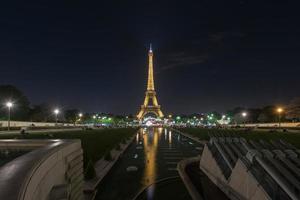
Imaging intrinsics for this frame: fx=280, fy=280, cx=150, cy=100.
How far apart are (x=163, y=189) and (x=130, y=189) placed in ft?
5.25

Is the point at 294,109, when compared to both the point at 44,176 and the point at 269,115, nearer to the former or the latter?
the point at 269,115

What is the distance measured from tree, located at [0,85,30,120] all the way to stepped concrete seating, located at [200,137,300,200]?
74038 millimetres

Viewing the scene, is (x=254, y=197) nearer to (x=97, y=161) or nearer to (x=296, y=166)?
(x=296, y=166)

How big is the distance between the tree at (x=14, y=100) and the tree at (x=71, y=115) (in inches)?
2246

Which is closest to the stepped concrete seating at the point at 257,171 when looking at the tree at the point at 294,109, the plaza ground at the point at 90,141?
the plaza ground at the point at 90,141

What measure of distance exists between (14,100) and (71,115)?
6456 centimetres

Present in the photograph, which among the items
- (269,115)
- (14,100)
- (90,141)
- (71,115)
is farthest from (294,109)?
(71,115)

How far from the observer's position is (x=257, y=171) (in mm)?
9945

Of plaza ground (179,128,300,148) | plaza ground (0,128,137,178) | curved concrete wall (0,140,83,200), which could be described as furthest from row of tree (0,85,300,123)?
curved concrete wall (0,140,83,200)

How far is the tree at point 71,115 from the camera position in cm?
14075

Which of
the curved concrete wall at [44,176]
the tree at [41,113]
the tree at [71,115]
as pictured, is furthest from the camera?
the tree at [71,115]

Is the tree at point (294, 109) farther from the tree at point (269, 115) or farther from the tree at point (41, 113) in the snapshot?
the tree at point (41, 113)

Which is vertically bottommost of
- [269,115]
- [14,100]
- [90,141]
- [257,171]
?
[90,141]

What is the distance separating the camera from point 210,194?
1225 cm
